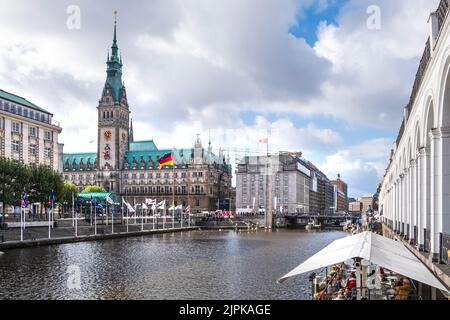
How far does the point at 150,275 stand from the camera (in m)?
43.8

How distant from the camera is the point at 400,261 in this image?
19281mm

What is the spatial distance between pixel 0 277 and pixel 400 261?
111ft

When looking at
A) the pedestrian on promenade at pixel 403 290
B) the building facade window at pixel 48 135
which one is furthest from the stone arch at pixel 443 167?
the building facade window at pixel 48 135

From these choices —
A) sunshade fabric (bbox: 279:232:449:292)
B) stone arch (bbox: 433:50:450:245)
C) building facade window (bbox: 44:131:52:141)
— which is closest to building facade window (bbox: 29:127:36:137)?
building facade window (bbox: 44:131:52:141)

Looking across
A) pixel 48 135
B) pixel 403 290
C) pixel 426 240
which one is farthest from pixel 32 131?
pixel 403 290

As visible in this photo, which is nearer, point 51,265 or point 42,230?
point 51,265

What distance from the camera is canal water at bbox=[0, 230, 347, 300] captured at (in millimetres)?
34500

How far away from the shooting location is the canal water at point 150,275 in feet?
113

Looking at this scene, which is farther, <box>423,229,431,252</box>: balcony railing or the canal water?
the canal water

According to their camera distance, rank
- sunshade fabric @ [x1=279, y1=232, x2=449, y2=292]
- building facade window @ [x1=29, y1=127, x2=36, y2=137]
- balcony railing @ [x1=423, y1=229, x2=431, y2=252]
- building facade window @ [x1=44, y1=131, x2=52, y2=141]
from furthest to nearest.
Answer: building facade window @ [x1=44, y1=131, x2=52, y2=141], building facade window @ [x1=29, y1=127, x2=36, y2=137], balcony railing @ [x1=423, y1=229, x2=431, y2=252], sunshade fabric @ [x1=279, y1=232, x2=449, y2=292]

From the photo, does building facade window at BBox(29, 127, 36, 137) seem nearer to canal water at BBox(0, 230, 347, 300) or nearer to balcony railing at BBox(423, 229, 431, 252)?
canal water at BBox(0, 230, 347, 300)
